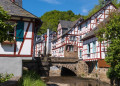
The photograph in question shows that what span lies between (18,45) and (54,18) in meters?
52.7

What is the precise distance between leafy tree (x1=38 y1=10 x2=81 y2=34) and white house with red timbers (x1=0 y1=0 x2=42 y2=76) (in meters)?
46.1

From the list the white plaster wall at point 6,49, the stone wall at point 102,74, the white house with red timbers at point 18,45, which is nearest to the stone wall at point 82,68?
the stone wall at point 102,74

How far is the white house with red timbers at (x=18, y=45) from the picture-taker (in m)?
10.6

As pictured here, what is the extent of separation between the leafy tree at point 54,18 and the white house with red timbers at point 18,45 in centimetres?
4605

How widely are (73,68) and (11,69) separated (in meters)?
15.4

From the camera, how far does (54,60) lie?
78.0 feet

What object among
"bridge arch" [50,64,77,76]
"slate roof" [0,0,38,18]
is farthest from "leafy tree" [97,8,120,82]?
"bridge arch" [50,64,77,76]

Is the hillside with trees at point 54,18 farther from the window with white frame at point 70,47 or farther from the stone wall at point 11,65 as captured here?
the stone wall at point 11,65

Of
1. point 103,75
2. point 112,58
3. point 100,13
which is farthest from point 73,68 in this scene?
point 112,58

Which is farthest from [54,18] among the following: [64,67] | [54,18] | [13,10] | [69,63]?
[13,10]

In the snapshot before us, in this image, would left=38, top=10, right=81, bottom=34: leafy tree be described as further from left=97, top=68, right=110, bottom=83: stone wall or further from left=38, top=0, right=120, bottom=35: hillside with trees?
left=97, top=68, right=110, bottom=83: stone wall

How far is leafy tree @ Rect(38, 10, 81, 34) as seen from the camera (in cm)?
5902

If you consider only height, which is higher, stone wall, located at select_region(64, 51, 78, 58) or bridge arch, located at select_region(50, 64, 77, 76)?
stone wall, located at select_region(64, 51, 78, 58)

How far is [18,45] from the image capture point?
35.9 feet
